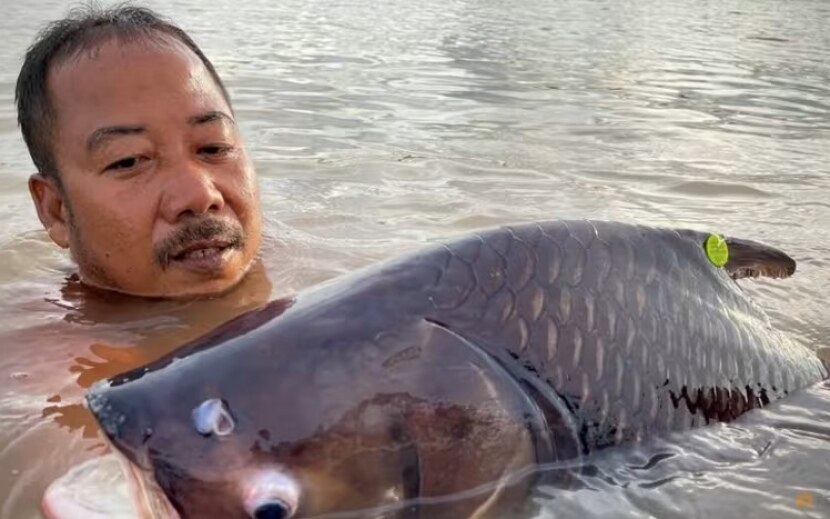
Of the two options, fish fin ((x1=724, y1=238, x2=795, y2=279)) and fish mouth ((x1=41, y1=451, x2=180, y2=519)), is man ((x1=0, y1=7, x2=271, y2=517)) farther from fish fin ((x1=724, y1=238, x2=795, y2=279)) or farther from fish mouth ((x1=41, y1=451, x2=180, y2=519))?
fish fin ((x1=724, y1=238, x2=795, y2=279))

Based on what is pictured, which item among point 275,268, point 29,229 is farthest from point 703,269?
point 29,229

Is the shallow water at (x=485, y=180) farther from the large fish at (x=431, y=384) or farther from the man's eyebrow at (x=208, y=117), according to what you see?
the man's eyebrow at (x=208, y=117)

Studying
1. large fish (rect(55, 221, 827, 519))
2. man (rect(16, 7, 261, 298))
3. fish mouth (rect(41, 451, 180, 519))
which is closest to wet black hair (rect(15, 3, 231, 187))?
man (rect(16, 7, 261, 298))

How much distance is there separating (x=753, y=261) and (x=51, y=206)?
2.30m

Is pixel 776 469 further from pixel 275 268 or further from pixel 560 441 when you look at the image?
pixel 275 268

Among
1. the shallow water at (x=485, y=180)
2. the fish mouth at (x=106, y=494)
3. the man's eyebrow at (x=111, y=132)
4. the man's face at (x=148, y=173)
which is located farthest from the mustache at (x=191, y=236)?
the fish mouth at (x=106, y=494)

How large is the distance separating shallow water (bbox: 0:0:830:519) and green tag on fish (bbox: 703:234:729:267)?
0.37 meters

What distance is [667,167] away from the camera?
624cm

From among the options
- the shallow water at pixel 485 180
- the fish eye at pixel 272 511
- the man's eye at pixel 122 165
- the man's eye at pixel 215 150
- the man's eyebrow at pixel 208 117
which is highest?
the man's eyebrow at pixel 208 117

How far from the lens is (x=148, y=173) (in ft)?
10.2

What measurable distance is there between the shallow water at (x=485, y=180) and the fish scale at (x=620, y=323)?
0.30ft

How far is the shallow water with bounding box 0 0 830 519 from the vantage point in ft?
7.03

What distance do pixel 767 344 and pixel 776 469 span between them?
33cm

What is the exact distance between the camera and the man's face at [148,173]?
10.1 feet
